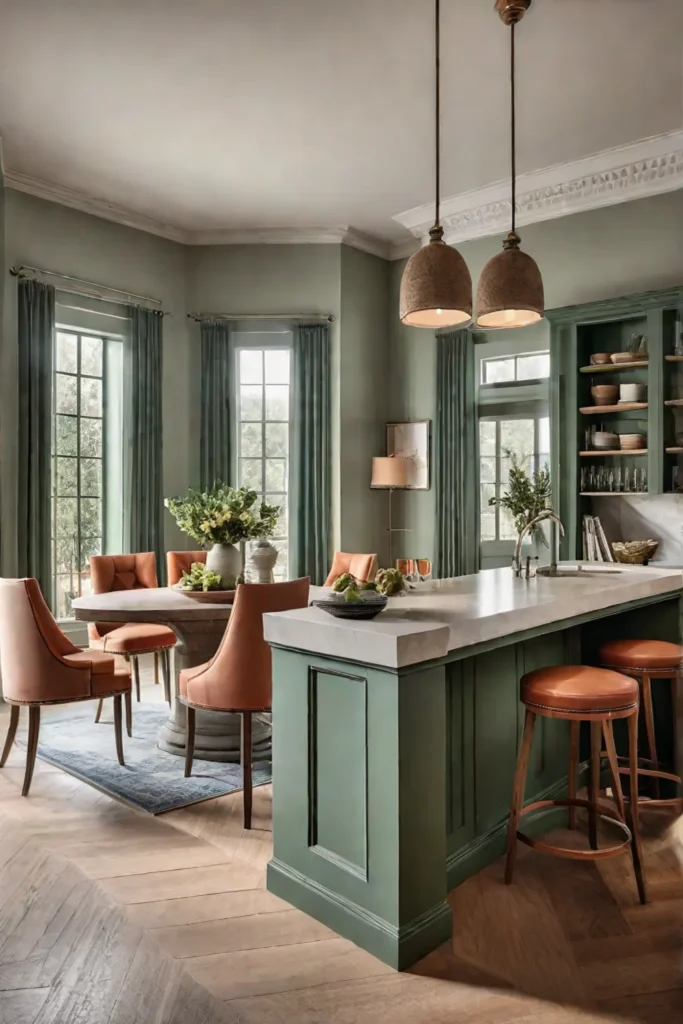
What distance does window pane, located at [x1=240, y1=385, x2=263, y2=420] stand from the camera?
6980 millimetres

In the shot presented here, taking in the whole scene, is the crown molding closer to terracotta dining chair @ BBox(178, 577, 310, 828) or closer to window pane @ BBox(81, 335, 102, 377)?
window pane @ BBox(81, 335, 102, 377)

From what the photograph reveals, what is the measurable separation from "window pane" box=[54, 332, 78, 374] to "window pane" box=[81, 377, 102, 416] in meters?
0.14

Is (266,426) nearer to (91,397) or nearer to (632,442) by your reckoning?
(91,397)

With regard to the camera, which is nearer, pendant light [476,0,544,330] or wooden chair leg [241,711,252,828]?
pendant light [476,0,544,330]

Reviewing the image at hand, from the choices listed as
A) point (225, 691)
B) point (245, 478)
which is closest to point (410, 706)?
point (225, 691)

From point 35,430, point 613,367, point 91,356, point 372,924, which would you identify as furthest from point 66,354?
point 372,924

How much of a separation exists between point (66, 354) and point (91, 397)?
1.27ft

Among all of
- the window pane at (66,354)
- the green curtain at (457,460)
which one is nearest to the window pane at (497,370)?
the green curtain at (457,460)

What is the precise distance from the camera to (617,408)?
5219 millimetres

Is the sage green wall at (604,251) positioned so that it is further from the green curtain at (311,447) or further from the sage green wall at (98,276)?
the sage green wall at (98,276)

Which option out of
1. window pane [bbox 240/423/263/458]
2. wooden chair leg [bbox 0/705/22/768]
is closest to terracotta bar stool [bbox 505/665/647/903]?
wooden chair leg [bbox 0/705/22/768]

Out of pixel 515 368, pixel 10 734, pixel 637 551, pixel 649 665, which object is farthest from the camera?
pixel 515 368

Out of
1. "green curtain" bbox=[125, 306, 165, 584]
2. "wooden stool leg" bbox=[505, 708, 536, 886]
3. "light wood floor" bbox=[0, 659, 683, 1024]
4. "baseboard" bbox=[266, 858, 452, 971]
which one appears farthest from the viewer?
"green curtain" bbox=[125, 306, 165, 584]

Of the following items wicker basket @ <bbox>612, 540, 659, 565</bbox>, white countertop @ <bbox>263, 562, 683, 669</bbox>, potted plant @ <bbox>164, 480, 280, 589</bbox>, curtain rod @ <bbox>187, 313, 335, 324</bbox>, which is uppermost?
curtain rod @ <bbox>187, 313, 335, 324</bbox>
